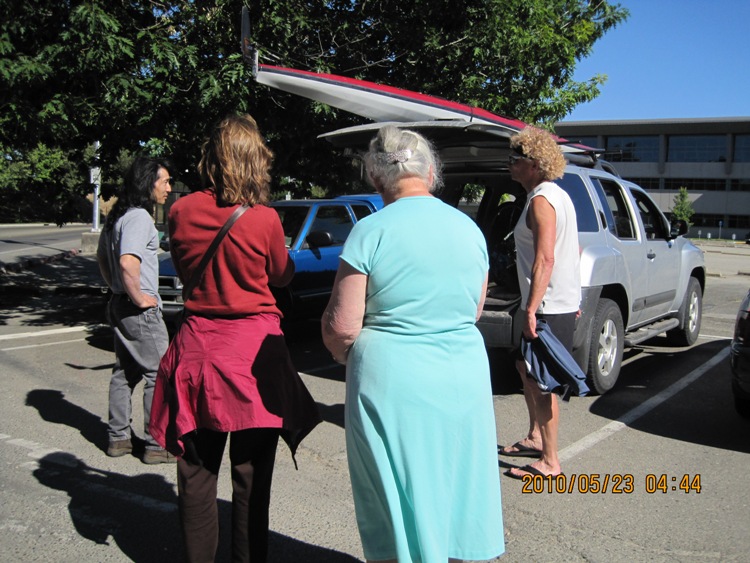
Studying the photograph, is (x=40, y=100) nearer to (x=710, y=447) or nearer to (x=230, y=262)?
(x=230, y=262)

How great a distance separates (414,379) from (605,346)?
4619 mm

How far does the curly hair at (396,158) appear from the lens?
2.60 meters

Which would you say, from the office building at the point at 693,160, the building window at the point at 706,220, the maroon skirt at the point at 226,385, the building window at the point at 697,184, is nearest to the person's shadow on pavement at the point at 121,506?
the maroon skirt at the point at 226,385

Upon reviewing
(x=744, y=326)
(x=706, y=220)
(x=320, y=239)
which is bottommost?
(x=744, y=326)

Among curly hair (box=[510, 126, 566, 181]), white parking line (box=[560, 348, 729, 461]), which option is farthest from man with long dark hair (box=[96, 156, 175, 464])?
white parking line (box=[560, 348, 729, 461])

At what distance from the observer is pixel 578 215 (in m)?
6.54

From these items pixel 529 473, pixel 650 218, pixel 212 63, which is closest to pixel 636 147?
pixel 650 218

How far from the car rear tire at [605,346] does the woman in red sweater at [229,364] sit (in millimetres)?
4037

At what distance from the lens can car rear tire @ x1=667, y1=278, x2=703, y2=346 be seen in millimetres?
8773

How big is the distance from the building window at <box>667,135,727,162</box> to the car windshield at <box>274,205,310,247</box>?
231 ft

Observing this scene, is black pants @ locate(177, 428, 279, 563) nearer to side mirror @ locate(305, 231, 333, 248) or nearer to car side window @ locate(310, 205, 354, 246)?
side mirror @ locate(305, 231, 333, 248)

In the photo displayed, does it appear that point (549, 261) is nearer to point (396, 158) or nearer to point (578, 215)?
point (396, 158)

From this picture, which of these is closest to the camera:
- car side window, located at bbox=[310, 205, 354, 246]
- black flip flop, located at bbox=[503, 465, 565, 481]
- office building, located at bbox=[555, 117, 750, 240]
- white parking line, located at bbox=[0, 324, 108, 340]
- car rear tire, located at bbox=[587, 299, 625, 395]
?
black flip flop, located at bbox=[503, 465, 565, 481]

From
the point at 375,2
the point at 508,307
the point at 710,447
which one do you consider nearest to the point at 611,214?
the point at 508,307
